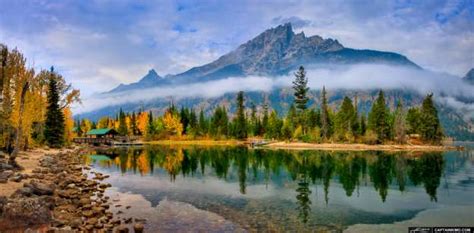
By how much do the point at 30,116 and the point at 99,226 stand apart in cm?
4019

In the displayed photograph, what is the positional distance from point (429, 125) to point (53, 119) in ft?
326

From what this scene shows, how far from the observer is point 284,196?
101 ft

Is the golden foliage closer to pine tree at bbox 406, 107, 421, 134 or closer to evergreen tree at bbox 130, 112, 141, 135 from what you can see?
evergreen tree at bbox 130, 112, 141, 135

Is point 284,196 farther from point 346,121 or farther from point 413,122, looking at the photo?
point 413,122

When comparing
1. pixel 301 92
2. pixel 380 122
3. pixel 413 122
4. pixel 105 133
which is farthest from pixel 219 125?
pixel 413 122

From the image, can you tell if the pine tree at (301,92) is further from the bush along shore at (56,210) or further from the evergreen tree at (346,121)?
the bush along shore at (56,210)

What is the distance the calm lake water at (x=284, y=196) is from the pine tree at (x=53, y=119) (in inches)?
1356

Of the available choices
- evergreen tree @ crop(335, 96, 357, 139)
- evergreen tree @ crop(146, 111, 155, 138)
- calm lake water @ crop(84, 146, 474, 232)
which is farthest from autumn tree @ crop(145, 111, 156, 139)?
calm lake water @ crop(84, 146, 474, 232)

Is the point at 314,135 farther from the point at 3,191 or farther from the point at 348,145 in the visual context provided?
the point at 3,191

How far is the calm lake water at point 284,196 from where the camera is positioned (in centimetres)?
2239

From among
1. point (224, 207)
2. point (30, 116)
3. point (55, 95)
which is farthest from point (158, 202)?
point (55, 95)

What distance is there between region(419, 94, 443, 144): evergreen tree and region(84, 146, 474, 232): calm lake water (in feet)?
210

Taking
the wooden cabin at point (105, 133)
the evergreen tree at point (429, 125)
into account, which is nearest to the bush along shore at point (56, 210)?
the evergreen tree at point (429, 125)

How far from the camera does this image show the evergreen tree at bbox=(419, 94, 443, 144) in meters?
108
